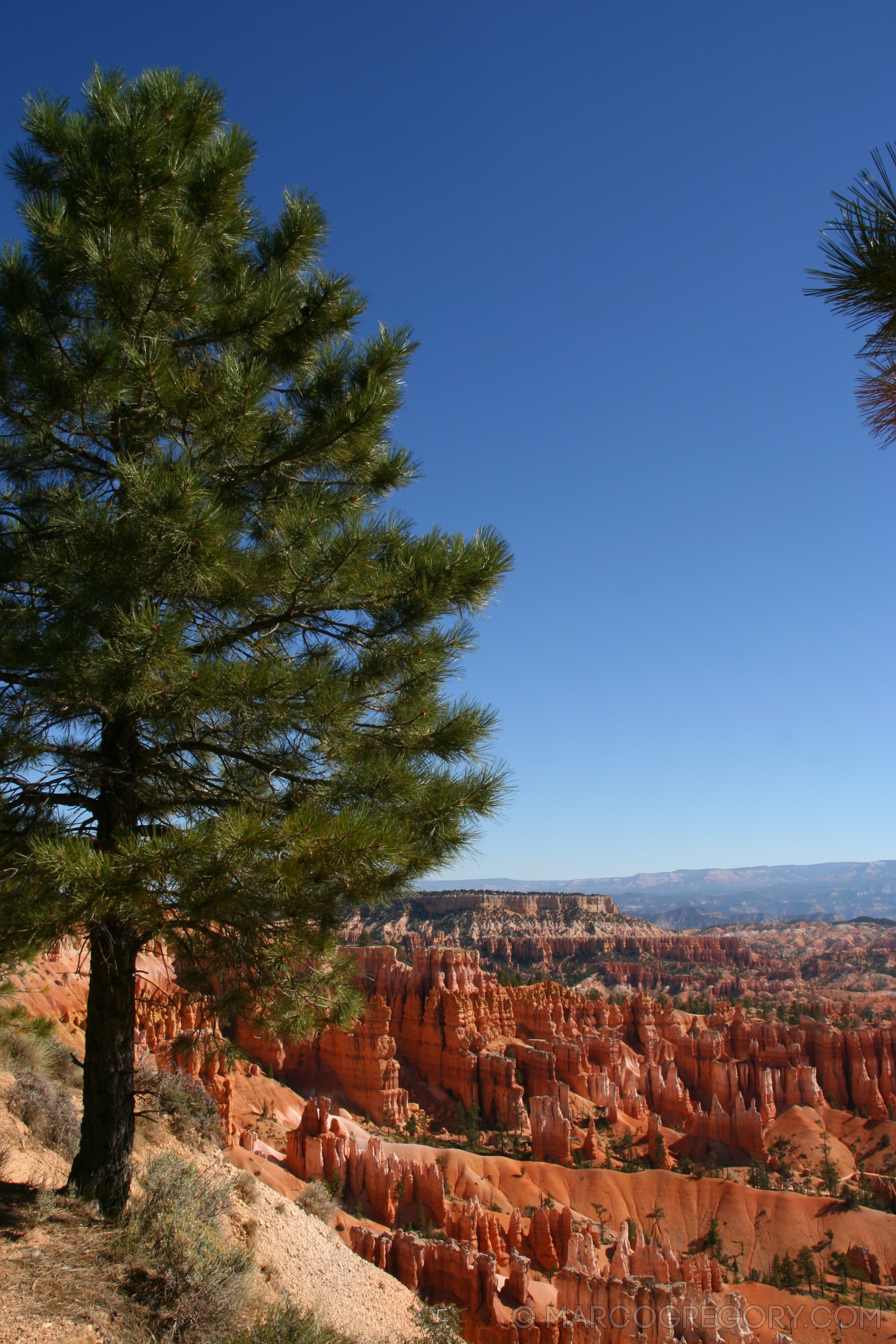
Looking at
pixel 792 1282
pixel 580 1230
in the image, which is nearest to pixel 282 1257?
pixel 580 1230

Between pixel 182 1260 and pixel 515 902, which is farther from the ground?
pixel 182 1260

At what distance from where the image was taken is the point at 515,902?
117750 mm

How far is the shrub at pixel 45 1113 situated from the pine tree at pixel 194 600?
4376 mm

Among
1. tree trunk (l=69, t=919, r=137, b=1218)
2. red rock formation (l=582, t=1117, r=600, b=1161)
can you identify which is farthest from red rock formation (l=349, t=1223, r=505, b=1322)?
red rock formation (l=582, t=1117, r=600, b=1161)

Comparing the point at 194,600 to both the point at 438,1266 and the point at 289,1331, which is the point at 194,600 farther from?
the point at 438,1266

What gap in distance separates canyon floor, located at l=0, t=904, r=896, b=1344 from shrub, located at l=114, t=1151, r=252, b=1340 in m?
0.33

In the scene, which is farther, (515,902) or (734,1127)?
(515,902)

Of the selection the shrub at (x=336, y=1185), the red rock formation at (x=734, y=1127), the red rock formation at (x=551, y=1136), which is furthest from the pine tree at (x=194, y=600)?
the red rock formation at (x=734, y=1127)

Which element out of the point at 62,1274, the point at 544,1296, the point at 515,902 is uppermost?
the point at 62,1274

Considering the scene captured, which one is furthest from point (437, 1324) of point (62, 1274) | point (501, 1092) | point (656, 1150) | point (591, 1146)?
point (656, 1150)

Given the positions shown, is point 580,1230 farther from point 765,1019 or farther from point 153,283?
point 765,1019

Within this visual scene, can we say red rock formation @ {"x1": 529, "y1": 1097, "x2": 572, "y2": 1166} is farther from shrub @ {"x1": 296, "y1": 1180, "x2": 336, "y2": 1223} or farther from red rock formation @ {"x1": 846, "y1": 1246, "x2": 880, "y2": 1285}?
shrub @ {"x1": 296, "y1": 1180, "x2": 336, "y2": 1223}

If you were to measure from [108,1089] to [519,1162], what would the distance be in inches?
1279

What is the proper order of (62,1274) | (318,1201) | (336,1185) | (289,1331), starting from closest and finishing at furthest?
1. (62,1274)
2. (289,1331)
3. (318,1201)
4. (336,1185)
